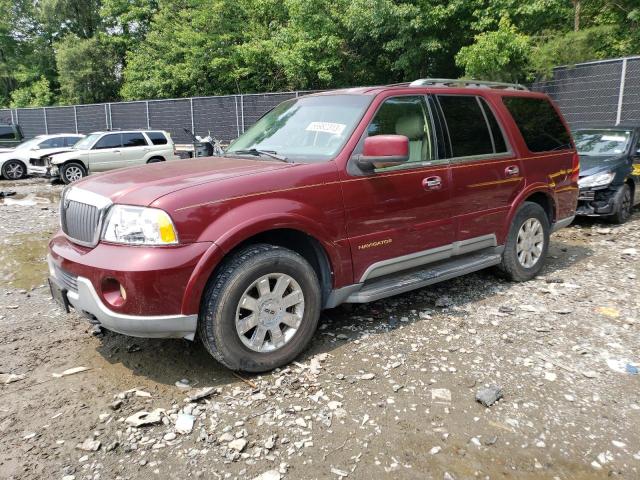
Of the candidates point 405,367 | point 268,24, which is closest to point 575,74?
point 405,367

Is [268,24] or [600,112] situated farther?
[268,24]

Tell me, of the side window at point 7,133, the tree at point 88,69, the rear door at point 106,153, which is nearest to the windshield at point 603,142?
the rear door at point 106,153

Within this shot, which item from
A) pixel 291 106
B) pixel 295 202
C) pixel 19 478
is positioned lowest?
pixel 19 478

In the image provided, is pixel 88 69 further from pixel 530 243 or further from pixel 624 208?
pixel 530 243

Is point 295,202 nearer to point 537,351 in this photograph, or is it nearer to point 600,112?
point 537,351

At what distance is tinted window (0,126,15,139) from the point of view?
67.0 feet

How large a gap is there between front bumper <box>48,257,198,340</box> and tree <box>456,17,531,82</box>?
13154mm

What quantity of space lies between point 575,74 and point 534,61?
1.20 meters

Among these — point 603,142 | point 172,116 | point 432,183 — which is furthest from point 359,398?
point 172,116

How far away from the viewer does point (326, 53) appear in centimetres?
2267

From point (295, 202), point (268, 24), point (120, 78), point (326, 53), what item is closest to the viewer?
point (295, 202)

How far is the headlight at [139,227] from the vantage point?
3109 mm

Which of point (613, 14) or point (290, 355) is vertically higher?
point (613, 14)

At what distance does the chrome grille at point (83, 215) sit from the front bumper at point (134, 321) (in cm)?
31
